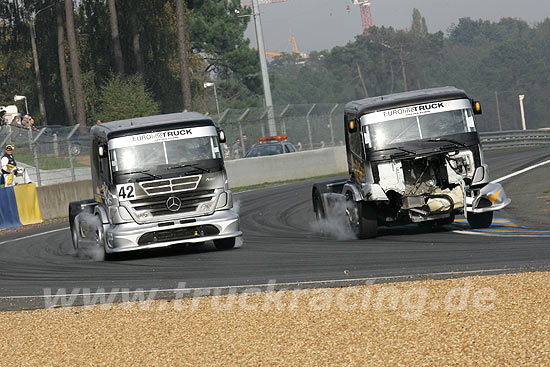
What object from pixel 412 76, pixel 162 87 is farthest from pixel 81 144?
pixel 412 76

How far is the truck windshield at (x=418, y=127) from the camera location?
14.2m

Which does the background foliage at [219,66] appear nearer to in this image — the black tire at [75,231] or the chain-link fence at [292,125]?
the chain-link fence at [292,125]

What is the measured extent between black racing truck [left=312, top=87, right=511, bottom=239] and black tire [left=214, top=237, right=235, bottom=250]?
240cm

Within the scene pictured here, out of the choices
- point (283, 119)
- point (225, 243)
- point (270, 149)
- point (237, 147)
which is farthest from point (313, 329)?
point (283, 119)

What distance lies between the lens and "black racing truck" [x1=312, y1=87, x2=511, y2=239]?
46.0ft

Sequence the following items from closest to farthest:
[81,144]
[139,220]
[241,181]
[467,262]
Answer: [467,262] → [139,220] → [81,144] → [241,181]

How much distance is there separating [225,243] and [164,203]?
1.62 metres

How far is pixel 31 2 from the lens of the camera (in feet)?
201

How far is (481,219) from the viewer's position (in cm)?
1470

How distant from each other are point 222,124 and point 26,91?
3582 cm

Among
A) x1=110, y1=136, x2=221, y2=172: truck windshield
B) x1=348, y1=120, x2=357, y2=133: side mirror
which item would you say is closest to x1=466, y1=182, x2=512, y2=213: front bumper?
x1=348, y1=120, x2=357, y2=133: side mirror

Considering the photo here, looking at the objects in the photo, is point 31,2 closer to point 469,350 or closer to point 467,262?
point 467,262

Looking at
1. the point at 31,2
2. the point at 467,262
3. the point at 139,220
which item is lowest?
the point at 467,262

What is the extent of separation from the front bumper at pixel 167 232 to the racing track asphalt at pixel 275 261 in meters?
0.31
